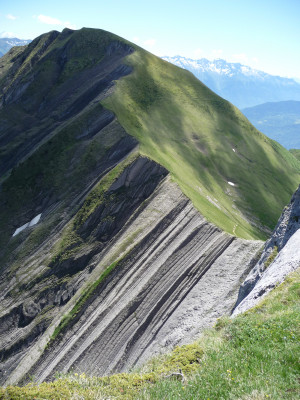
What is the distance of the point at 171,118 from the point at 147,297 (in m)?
72.2

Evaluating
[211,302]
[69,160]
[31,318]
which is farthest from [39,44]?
[211,302]

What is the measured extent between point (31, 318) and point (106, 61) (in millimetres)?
98998

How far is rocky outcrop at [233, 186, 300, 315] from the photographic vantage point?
2019 centimetres

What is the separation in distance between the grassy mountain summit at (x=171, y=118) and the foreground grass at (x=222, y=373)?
5245cm

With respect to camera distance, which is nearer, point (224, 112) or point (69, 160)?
point (69, 160)

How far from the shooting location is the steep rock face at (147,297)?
119 feet

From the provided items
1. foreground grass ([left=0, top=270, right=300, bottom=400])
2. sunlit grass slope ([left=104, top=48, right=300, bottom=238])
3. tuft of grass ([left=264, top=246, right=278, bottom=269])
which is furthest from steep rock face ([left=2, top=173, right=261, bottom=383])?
sunlit grass slope ([left=104, top=48, right=300, bottom=238])

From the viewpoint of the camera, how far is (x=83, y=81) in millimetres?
114312

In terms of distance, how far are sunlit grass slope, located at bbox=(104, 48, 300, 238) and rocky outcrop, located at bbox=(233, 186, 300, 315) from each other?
126 ft

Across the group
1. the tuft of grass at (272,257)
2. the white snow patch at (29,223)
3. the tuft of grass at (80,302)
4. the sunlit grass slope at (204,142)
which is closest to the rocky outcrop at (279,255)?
the tuft of grass at (272,257)

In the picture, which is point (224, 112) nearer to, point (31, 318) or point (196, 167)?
point (196, 167)

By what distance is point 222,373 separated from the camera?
31.5 ft

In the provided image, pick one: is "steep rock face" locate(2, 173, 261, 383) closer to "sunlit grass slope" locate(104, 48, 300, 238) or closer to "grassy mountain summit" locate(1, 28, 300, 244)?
"grassy mountain summit" locate(1, 28, 300, 244)

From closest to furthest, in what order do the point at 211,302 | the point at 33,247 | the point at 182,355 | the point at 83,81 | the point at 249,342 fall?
1. the point at 249,342
2. the point at 182,355
3. the point at 211,302
4. the point at 33,247
5. the point at 83,81
